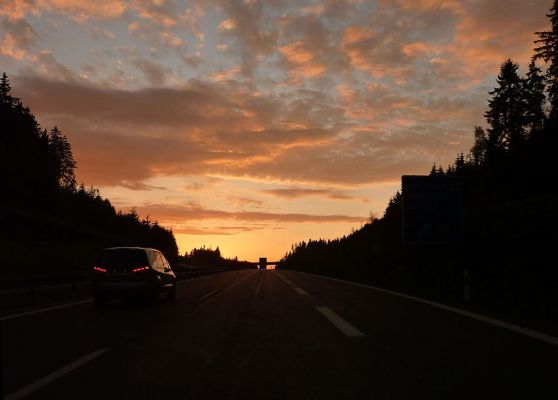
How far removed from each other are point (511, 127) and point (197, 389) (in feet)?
232

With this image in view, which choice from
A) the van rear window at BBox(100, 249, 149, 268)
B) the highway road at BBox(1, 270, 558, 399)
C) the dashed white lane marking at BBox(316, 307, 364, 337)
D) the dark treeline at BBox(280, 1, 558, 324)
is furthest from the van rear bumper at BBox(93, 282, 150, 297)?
the dark treeline at BBox(280, 1, 558, 324)

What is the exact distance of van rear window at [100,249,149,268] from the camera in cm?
1562

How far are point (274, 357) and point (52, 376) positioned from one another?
289 centimetres

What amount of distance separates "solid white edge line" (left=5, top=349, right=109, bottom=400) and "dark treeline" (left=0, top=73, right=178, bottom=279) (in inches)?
1743

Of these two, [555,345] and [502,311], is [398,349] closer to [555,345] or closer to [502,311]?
[555,345]

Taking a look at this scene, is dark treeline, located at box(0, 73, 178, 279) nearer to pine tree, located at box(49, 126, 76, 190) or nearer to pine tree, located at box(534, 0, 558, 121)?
pine tree, located at box(49, 126, 76, 190)

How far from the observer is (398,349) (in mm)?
8102

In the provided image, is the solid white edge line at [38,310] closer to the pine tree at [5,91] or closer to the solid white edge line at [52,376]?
the solid white edge line at [52,376]

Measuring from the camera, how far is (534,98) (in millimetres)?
67250

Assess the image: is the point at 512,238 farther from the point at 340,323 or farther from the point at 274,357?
the point at 274,357

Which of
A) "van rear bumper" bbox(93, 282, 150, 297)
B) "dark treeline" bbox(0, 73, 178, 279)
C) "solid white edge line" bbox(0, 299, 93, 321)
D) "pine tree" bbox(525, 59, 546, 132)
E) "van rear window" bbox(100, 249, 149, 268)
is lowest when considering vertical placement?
"solid white edge line" bbox(0, 299, 93, 321)

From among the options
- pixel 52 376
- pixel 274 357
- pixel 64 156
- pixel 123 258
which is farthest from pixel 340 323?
pixel 64 156

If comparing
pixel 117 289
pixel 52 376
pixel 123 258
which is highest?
pixel 123 258

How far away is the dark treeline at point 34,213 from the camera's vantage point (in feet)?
190
